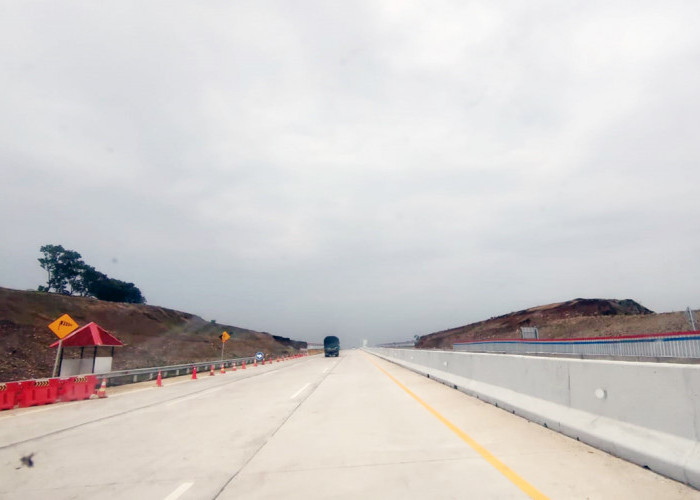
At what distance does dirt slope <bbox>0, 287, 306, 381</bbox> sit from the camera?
35.7 meters

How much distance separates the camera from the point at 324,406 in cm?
1199

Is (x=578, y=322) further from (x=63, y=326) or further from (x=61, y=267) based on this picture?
(x=61, y=267)

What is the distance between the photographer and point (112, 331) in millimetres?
58688

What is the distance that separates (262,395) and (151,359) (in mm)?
40103

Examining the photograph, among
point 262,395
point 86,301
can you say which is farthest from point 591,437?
point 86,301

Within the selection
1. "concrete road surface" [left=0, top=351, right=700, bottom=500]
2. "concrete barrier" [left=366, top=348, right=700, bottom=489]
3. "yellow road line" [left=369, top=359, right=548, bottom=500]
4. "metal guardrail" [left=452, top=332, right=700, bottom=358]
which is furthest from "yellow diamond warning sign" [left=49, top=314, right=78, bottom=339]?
"metal guardrail" [left=452, top=332, right=700, bottom=358]

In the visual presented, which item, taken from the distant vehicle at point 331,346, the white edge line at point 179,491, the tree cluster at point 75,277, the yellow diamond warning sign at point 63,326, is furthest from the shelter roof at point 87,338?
the tree cluster at point 75,277

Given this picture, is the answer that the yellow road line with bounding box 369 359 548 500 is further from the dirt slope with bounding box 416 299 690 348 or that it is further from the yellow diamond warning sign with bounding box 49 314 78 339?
the dirt slope with bounding box 416 299 690 348

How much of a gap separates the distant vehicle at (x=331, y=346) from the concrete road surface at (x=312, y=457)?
59.8 m

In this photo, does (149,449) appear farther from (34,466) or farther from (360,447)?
(360,447)

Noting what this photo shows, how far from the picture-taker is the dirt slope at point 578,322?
4213 centimetres

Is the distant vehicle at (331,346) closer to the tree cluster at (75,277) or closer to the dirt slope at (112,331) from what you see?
the dirt slope at (112,331)

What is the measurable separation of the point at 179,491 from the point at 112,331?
60.7 metres

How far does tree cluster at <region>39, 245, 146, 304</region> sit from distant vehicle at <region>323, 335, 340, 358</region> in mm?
51373
